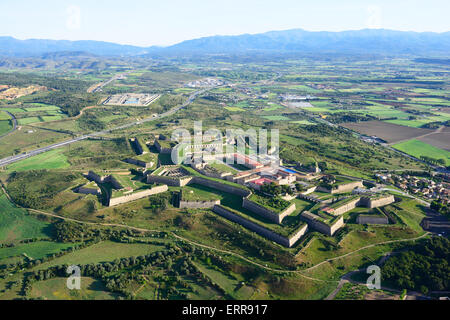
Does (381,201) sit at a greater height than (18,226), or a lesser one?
greater

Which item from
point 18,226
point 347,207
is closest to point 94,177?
point 18,226

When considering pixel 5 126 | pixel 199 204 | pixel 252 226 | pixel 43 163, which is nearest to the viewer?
pixel 252 226

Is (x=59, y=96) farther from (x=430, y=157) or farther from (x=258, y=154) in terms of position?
(x=430, y=157)

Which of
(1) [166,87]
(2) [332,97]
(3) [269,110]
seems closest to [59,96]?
(1) [166,87]

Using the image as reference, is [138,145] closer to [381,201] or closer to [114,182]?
[114,182]

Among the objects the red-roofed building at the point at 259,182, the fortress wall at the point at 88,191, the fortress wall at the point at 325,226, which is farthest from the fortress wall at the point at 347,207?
the fortress wall at the point at 88,191

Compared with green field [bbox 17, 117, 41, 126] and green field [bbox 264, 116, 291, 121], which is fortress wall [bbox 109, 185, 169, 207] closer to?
green field [bbox 17, 117, 41, 126]

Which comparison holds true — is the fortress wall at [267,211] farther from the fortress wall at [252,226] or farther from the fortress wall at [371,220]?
the fortress wall at [371,220]

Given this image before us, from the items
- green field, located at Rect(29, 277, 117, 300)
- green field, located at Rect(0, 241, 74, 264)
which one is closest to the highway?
green field, located at Rect(0, 241, 74, 264)
